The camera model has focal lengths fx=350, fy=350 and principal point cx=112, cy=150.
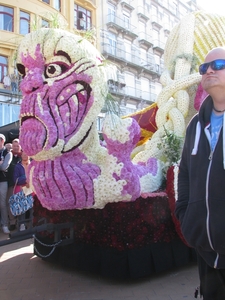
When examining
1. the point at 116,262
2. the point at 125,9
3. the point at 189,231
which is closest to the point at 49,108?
the point at 116,262

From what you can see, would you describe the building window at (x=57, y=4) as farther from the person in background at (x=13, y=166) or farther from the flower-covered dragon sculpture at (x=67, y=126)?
the flower-covered dragon sculpture at (x=67, y=126)

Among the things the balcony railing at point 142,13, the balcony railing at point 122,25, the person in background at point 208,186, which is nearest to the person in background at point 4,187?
the person in background at point 208,186

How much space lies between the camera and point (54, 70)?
312cm

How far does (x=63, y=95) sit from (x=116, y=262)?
1.61 meters

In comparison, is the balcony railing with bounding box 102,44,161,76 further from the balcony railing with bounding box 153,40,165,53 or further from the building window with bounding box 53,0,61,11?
the building window with bounding box 53,0,61,11

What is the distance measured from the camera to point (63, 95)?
3074mm

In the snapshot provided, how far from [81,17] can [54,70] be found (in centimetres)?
1760

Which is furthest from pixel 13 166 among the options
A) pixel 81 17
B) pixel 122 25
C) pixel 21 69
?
pixel 122 25

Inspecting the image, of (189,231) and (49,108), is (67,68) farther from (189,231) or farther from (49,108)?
(189,231)

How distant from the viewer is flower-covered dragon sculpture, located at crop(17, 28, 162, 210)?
3045 mm

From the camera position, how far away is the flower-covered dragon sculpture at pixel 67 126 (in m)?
3.04

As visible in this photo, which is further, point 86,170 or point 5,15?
point 5,15

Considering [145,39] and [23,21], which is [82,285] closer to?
[23,21]

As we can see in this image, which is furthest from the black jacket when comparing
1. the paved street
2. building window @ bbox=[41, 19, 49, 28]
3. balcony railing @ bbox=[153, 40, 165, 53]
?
balcony railing @ bbox=[153, 40, 165, 53]
